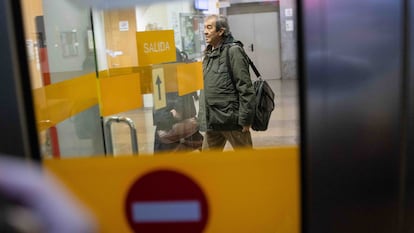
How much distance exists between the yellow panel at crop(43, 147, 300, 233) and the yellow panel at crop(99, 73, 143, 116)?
3.82 ft

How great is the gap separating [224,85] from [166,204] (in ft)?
8.41

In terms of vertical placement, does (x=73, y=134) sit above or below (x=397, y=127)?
below

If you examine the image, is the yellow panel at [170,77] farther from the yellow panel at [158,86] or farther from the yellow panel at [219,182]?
the yellow panel at [219,182]

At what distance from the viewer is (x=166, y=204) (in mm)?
1375

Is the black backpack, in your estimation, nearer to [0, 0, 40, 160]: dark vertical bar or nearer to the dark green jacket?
the dark green jacket

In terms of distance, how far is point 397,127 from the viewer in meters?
1.32

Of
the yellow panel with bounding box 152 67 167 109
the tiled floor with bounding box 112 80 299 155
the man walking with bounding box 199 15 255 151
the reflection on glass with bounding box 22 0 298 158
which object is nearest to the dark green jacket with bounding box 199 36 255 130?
the man walking with bounding box 199 15 255 151

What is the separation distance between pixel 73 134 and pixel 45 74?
0.64 m

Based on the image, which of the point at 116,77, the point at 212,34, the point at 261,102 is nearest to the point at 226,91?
the point at 261,102

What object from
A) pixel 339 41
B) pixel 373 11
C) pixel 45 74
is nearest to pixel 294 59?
pixel 339 41

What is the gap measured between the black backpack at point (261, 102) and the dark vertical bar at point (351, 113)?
2453 mm

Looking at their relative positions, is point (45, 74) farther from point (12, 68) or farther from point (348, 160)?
point (348, 160)

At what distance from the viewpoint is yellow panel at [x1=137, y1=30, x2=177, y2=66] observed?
325 cm

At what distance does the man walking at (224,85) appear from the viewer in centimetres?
380
